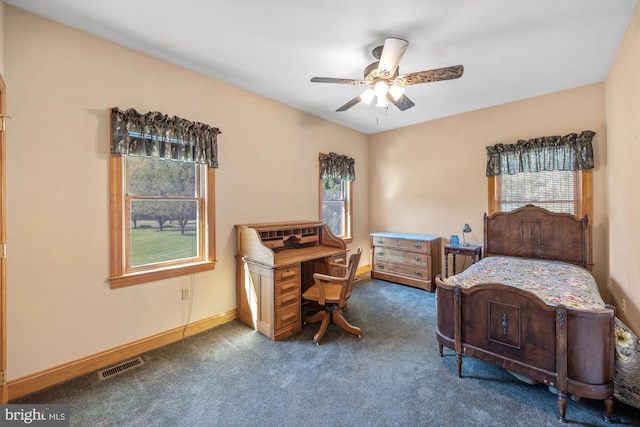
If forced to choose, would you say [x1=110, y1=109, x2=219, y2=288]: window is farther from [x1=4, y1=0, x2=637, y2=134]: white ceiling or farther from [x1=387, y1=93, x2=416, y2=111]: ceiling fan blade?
[x1=387, y1=93, x2=416, y2=111]: ceiling fan blade

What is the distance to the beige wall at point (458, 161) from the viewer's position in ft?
10.5

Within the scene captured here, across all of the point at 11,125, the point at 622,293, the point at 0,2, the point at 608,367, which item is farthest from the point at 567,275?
the point at 0,2

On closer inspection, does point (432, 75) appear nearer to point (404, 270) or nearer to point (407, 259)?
point (407, 259)

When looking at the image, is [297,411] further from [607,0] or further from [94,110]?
[607,0]

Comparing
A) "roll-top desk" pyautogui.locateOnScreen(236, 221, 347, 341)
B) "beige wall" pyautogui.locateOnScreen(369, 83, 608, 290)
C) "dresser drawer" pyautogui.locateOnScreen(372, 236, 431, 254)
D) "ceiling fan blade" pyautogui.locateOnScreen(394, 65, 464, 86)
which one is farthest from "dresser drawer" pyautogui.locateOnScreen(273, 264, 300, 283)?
"beige wall" pyautogui.locateOnScreen(369, 83, 608, 290)

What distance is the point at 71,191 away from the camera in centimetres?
217

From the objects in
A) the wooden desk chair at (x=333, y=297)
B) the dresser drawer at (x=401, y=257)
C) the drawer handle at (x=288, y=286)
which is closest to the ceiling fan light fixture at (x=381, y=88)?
the wooden desk chair at (x=333, y=297)

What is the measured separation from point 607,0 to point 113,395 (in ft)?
15.2

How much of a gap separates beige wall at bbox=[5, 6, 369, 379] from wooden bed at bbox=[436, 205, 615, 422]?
252 cm

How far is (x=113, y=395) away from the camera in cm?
196

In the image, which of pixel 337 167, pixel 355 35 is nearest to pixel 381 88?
pixel 355 35

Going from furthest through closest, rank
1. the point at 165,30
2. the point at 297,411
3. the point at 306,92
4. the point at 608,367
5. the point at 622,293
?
the point at 306,92 → the point at 622,293 → the point at 165,30 → the point at 297,411 → the point at 608,367

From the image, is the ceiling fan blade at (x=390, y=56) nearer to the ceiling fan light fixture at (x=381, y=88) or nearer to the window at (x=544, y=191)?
the ceiling fan light fixture at (x=381, y=88)

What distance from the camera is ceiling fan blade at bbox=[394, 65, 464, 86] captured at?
2.06 metres
